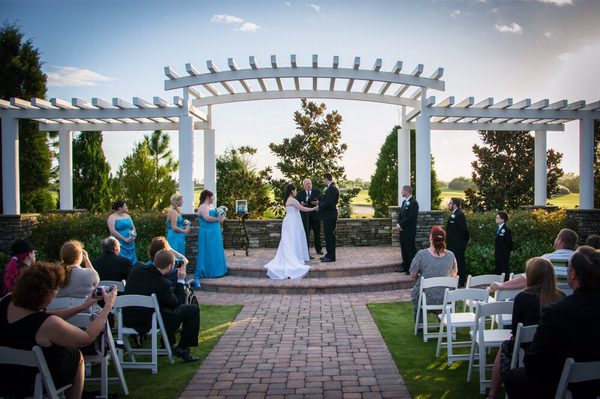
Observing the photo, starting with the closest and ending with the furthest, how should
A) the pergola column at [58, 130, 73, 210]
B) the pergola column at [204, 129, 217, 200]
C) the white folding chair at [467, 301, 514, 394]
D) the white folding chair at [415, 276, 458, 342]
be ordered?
1. the white folding chair at [467, 301, 514, 394]
2. the white folding chair at [415, 276, 458, 342]
3. the pergola column at [204, 129, 217, 200]
4. the pergola column at [58, 130, 73, 210]

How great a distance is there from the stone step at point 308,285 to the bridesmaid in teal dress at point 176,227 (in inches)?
43.4

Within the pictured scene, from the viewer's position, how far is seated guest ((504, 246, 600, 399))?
3.33m

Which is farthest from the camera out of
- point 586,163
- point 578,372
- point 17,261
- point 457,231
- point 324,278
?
point 586,163

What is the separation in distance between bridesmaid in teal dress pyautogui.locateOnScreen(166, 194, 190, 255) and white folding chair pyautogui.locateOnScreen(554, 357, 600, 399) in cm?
766

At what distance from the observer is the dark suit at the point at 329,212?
11414mm

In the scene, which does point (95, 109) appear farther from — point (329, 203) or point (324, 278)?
point (324, 278)

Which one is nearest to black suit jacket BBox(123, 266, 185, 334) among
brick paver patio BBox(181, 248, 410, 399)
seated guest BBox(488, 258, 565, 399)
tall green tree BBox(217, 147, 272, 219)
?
brick paver patio BBox(181, 248, 410, 399)

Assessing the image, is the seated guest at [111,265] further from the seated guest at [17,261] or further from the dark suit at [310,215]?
the dark suit at [310,215]

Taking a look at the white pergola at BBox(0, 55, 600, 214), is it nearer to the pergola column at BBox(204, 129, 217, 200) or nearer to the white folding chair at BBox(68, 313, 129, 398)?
the pergola column at BBox(204, 129, 217, 200)

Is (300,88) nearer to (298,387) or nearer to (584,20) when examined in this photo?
(584,20)

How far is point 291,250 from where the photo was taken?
1088 cm

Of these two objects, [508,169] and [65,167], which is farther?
[508,169]

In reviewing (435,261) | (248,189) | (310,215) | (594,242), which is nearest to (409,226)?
(310,215)

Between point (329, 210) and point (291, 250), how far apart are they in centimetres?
142
